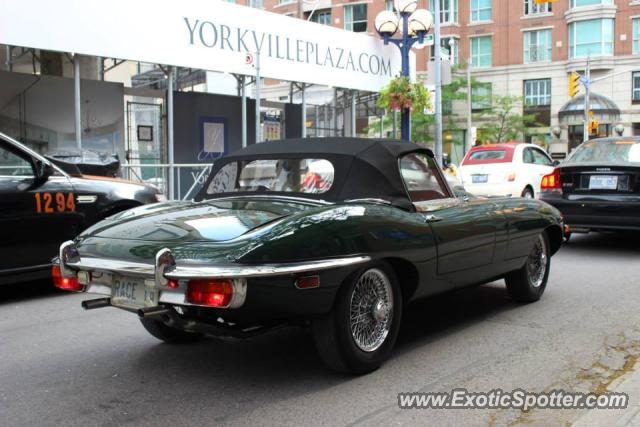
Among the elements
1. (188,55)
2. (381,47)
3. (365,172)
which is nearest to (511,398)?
(365,172)

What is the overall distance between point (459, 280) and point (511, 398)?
1259 mm

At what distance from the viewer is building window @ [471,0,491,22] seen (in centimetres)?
4962

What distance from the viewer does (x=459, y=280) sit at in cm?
495

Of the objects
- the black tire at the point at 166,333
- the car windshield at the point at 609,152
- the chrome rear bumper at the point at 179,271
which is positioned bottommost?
the black tire at the point at 166,333

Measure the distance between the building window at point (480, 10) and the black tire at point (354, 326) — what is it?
49218 millimetres

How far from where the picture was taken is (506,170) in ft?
50.7

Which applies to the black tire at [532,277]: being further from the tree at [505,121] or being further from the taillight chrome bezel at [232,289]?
the tree at [505,121]

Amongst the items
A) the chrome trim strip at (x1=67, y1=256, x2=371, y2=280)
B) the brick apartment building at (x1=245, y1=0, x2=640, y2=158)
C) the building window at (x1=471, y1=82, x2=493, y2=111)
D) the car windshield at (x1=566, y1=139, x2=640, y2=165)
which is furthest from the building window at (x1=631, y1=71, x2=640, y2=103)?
the chrome trim strip at (x1=67, y1=256, x2=371, y2=280)

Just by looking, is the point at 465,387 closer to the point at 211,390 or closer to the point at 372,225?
the point at 372,225

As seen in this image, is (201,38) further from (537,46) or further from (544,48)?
(537,46)

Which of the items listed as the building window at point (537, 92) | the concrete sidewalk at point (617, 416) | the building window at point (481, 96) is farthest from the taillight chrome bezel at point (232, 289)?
the building window at point (537, 92)

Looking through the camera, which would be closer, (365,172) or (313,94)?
(365,172)

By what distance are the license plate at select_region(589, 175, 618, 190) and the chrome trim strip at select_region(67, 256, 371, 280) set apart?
6358 millimetres

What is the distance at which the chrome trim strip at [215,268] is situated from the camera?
3.47 meters
